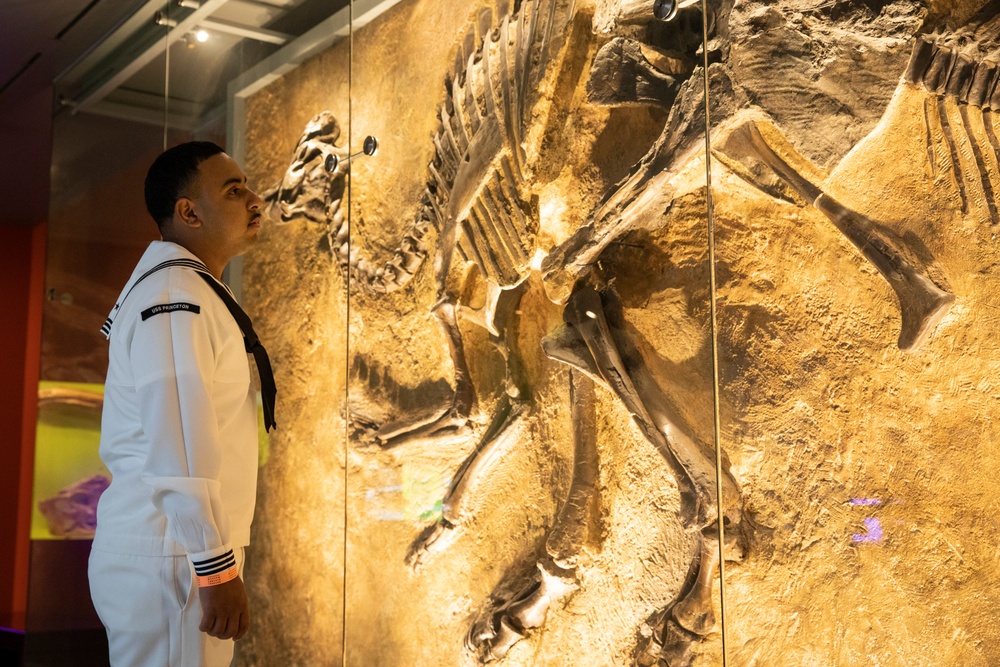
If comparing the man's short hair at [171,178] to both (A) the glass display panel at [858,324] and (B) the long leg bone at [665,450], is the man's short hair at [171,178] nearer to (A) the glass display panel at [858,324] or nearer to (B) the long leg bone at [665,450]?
(B) the long leg bone at [665,450]

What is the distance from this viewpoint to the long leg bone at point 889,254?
5.07 ft

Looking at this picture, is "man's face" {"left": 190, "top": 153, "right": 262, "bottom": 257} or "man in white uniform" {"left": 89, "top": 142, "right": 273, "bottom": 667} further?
"man's face" {"left": 190, "top": 153, "right": 262, "bottom": 257}

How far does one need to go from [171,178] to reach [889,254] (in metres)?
1.39

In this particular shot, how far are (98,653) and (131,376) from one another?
2440 millimetres

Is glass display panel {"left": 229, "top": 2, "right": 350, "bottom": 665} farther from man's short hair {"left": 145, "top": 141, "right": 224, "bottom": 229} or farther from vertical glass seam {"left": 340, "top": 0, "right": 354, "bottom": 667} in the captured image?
man's short hair {"left": 145, "top": 141, "right": 224, "bottom": 229}

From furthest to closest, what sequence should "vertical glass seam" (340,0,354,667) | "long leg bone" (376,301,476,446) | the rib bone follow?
"vertical glass seam" (340,0,354,667) < "long leg bone" (376,301,476,446) < the rib bone

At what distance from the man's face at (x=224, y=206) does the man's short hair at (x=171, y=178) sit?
0.06ft

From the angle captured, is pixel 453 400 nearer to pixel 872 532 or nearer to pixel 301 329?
pixel 301 329

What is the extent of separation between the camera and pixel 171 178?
6.68 ft

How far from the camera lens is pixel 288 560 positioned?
2.97 m

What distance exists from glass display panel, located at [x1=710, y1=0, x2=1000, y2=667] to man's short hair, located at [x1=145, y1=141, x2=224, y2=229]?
1.05 metres

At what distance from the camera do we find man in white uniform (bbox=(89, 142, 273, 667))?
1663 mm

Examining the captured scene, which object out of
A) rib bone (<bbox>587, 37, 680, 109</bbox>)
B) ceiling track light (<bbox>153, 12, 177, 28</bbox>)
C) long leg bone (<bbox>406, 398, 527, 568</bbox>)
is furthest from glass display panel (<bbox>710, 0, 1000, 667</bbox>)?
ceiling track light (<bbox>153, 12, 177, 28</bbox>)

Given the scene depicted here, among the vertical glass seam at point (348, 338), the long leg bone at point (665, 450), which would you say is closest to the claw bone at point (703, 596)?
the long leg bone at point (665, 450)
